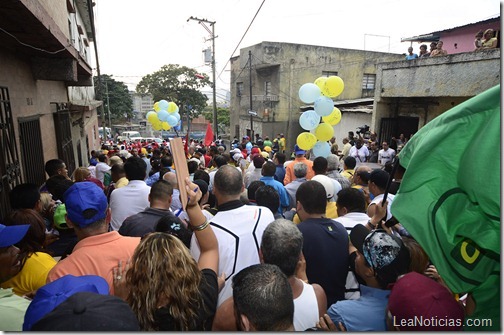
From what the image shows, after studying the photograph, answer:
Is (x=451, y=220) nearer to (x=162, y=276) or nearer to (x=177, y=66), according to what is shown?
(x=162, y=276)

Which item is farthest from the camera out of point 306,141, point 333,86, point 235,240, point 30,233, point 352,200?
point 306,141

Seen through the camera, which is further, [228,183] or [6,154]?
[6,154]

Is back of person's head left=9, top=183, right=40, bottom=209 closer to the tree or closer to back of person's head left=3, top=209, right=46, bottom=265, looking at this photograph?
back of person's head left=3, top=209, right=46, bottom=265

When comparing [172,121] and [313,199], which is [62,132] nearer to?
[172,121]

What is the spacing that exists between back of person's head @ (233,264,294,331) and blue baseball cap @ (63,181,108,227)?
1.26m

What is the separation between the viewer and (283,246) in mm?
1952

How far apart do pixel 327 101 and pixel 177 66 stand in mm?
28487

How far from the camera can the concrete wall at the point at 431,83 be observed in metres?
9.62

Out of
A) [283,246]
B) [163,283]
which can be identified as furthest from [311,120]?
[163,283]

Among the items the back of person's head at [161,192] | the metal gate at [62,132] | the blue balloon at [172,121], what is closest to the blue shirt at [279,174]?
the back of person's head at [161,192]

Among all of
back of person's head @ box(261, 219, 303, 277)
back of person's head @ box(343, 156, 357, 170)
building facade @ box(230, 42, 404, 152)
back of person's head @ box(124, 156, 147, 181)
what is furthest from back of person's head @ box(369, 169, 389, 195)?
building facade @ box(230, 42, 404, 152)

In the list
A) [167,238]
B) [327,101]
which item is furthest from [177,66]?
[167,238]

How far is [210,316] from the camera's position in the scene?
1.75 m

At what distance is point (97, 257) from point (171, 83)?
110 ft
